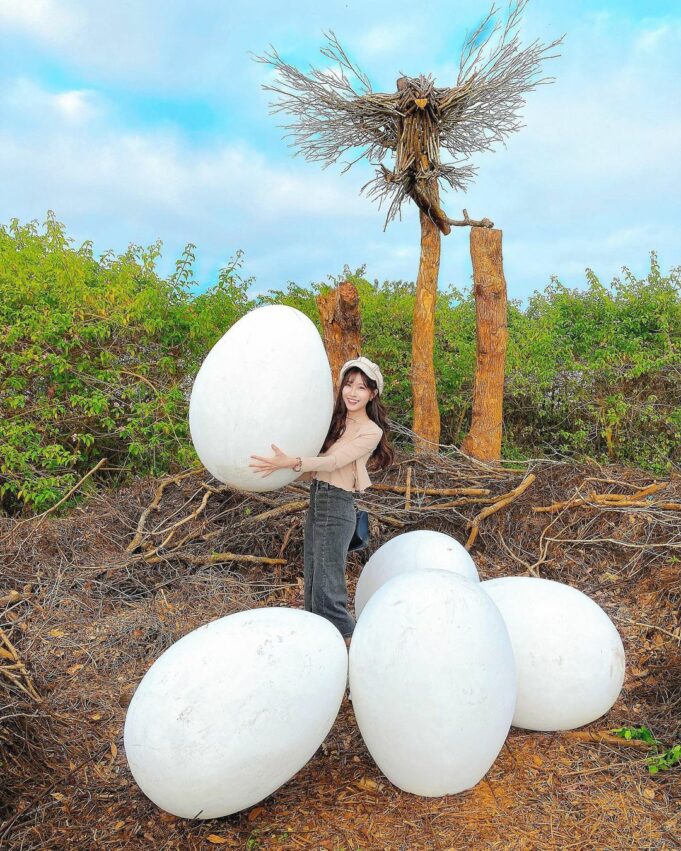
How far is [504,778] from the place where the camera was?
3.12m

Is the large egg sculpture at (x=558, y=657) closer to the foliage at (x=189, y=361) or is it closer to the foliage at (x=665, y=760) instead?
the foliage at (x=665, y=760)

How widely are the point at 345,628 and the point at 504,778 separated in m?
1.11

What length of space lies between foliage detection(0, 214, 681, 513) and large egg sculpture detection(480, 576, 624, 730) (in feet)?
13.9

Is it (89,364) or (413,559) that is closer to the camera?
(413,559)

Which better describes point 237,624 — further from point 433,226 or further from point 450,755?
point 433,226

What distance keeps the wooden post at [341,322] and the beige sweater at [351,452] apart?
2706 millimetres

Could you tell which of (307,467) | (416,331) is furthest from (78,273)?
(307,467)

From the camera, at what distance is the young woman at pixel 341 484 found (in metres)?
3.74

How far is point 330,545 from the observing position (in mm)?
3838

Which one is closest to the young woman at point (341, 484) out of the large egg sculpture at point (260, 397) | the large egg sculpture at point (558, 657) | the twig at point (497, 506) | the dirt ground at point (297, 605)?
the large egg sculpture at point (260, 397)

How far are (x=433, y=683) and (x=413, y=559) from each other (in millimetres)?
1113

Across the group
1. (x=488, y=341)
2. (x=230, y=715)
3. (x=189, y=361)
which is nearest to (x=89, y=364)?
(x=189, y=361)

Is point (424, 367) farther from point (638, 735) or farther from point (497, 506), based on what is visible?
point (638, 735)

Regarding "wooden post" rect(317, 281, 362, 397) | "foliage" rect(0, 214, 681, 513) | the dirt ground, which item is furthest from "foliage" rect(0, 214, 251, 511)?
"wooden post" rect(317, 281, 362, 397)
